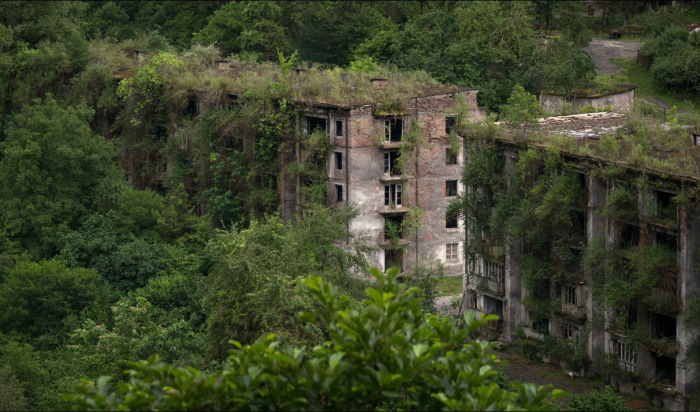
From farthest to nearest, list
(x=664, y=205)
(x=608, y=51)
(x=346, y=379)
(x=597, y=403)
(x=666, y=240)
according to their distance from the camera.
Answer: (x=608, y=51), (x=664, y=205), (x=666, y=240), (x=597, y=403), (x=346, y=379)

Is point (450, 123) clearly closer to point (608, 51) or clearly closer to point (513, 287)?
point (513, 287)

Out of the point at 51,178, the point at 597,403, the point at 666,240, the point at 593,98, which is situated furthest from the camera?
the point at 51,178

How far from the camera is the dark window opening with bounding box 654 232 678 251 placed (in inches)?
1558

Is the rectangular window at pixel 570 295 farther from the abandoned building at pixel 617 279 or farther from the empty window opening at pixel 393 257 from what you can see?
the empty window opening at pixel 393 257

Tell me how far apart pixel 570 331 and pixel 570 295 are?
4.38 feet

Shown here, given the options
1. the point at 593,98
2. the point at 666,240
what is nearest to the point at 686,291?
the point at 666,240

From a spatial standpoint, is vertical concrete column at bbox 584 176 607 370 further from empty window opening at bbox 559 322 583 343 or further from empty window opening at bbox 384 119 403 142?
empty window opening at bbox 384 119 403 142

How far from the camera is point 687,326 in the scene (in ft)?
127

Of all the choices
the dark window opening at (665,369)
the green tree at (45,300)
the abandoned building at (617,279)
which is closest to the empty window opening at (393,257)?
the abandoned building at (617,279)

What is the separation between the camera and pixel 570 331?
4462 cm

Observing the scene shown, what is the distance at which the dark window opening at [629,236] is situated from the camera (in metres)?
41.4

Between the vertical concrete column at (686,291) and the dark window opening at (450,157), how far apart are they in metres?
20.0

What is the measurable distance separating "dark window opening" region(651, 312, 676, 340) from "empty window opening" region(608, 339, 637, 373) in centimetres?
99

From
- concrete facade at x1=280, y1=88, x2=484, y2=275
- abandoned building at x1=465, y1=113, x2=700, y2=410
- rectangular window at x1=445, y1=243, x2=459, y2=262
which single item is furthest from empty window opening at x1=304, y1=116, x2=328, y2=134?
abandoned building at x1=465, y1=113, x2=700, y2=410
